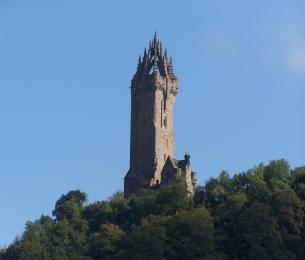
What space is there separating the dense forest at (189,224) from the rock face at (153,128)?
4.49 meters

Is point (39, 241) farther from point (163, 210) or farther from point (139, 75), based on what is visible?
point (139, 75)

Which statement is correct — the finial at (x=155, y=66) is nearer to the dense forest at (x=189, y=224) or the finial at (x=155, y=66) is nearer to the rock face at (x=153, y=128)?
the rock face at (x=153, y=128)

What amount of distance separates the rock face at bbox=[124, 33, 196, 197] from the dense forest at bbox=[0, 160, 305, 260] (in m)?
4.49

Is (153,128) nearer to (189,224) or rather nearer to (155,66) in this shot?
(155,66)

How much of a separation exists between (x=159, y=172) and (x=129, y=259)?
79.1 ft

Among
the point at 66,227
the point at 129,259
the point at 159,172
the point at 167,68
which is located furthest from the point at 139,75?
the point at 129,259

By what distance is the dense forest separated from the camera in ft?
338

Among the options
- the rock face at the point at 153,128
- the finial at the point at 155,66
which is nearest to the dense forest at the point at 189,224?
the rock face at the point at 153,128

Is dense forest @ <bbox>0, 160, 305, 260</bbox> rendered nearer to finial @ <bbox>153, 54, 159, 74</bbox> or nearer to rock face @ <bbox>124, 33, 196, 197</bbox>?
rock face @ <bbox>124, 33, 196, 197</bbox>

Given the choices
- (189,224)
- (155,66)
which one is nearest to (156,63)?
(155,66)

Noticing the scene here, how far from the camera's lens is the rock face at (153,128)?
126m

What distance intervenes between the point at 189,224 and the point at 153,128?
80.7ft

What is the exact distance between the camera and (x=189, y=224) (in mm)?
105438

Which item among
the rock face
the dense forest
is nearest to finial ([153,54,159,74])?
the rock face
